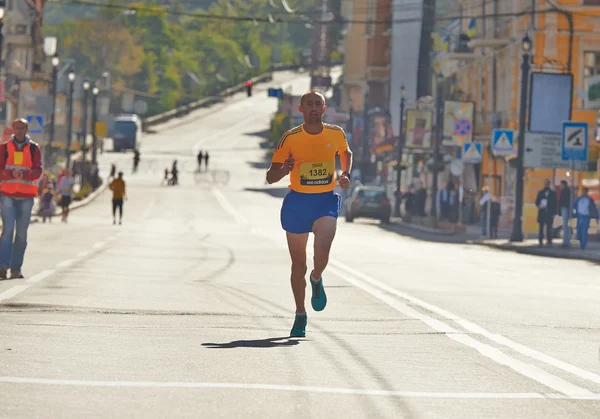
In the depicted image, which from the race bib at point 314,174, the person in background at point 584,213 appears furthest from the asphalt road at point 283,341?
the person in background at point 584,213

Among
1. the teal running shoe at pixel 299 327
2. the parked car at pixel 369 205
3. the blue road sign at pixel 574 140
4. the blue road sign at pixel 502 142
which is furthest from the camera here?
the parked car at pixel 369 205

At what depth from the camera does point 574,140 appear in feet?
122

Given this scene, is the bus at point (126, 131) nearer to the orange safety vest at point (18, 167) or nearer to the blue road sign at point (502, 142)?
the blue road sign at point (502, 142)

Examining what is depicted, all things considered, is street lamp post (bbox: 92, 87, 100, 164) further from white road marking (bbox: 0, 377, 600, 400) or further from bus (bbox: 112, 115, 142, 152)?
white road marking (bbox: 0, 377, 600, 400)

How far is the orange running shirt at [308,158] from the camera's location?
470 inches

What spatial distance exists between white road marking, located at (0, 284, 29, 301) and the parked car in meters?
46.4

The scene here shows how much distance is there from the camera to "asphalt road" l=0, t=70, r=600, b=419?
301 inches

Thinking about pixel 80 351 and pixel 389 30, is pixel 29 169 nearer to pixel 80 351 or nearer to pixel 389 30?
pixel 80 351

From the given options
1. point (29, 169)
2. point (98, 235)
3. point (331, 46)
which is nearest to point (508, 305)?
point (29, 169)

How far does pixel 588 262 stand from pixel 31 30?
228 ft

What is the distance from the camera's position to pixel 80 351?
977cm

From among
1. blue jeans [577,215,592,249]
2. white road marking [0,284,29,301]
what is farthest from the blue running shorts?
blue jeans [577,215,592,249]

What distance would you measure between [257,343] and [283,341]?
0.28 metres

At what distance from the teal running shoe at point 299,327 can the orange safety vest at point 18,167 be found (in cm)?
655
